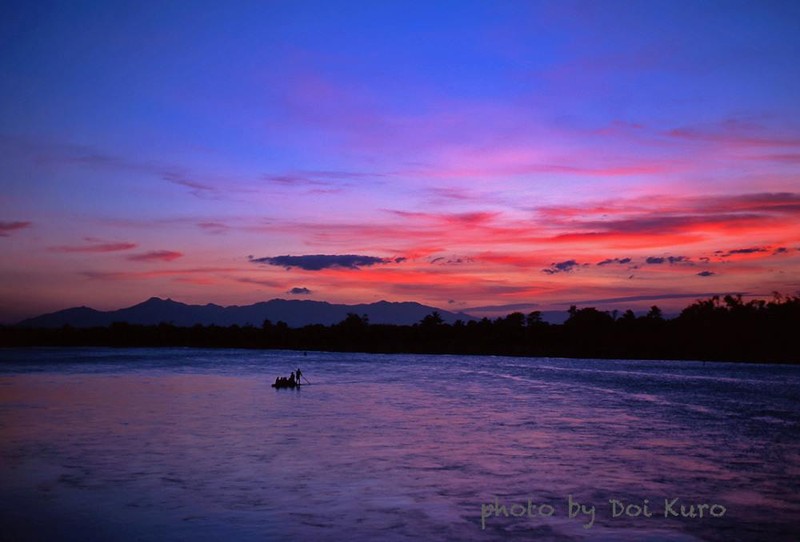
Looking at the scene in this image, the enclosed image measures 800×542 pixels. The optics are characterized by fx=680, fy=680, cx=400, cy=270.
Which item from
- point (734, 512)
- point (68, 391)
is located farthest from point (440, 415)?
point (68, 391)

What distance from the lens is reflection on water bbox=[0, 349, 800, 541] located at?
14586 mm

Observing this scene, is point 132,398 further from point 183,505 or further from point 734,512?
point 734,512

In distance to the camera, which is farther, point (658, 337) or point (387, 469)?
point (658, 337)

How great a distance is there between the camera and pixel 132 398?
4197 centimetres

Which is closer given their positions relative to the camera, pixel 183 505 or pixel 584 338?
pixel 183 505

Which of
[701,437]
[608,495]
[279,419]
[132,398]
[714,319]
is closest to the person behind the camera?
[608,495]

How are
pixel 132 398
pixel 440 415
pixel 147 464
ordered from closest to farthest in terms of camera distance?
1. pixel 147 464
2. pixel 440 415
3. pixel 132 398

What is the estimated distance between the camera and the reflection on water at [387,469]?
14586 millimetres

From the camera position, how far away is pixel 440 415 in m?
34.8

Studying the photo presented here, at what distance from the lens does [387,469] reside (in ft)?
66.5

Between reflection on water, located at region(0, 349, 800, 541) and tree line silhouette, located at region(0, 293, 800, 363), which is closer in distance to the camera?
reflection on water, located at region(0, 349, 800, 541)

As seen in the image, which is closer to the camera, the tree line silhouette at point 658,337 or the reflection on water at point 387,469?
the reflection on water at point 387,469

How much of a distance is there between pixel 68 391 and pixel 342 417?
2429 centimetres

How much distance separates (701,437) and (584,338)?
145197 mm
